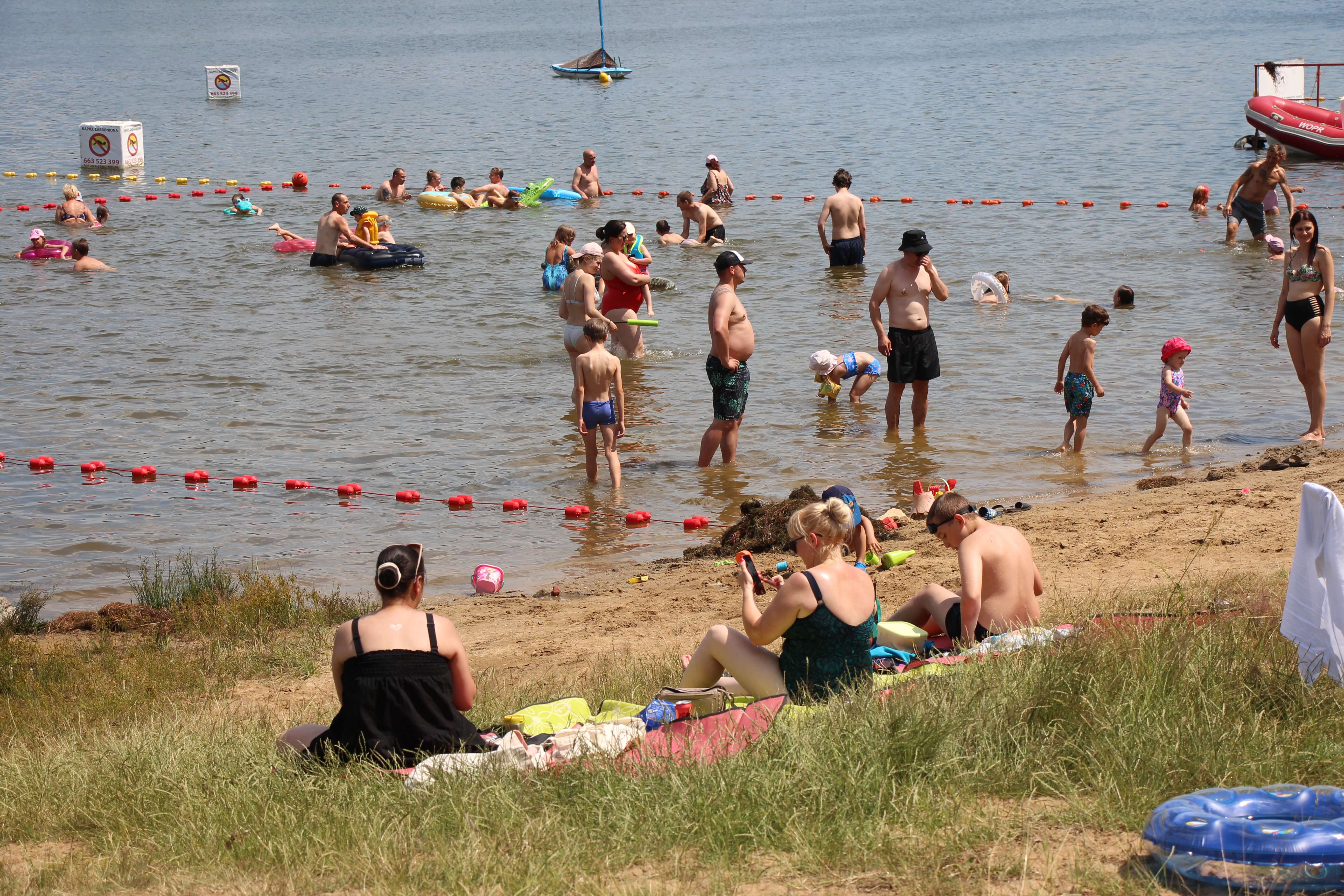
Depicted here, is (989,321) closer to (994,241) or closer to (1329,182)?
(994,241)

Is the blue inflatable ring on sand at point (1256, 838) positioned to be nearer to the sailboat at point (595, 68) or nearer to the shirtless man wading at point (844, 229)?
the shirtless man wading at point (844, 229)

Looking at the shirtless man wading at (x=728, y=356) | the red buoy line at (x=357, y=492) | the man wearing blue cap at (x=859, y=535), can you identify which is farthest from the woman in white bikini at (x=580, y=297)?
the man wearing blue cap at (x=859, y=535)

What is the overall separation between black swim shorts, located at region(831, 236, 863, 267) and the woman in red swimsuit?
5321 mm

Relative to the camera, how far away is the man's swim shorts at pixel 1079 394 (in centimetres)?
1034

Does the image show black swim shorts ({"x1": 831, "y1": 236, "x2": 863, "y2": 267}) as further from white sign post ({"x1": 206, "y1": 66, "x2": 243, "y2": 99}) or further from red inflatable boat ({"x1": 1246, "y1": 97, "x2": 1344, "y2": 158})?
white sign post ({"x1": 206, "y1": 66, "x2": 243, "y2": 99})

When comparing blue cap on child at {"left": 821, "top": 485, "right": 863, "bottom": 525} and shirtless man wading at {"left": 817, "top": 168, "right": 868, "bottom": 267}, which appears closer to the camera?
blue cap on child at {"left": 821, "top": 485, "right": 863, "bottom": 525}

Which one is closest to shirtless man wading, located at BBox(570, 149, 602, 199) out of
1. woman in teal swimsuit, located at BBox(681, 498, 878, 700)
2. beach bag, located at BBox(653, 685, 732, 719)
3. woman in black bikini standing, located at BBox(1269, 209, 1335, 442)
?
woman in black bikini standing, located at BBox(1269, 209, 1335, 442)

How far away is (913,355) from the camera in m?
10.7

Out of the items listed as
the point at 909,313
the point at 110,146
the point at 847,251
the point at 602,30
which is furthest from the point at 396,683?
the point at 602,30

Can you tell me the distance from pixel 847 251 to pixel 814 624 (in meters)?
13.7

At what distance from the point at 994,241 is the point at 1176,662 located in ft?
58.0

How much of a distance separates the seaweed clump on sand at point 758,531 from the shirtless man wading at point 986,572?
257 centimetres

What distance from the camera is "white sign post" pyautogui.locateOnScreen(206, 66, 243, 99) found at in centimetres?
5169

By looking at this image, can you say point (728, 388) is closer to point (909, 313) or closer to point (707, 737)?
point (909, 313)
